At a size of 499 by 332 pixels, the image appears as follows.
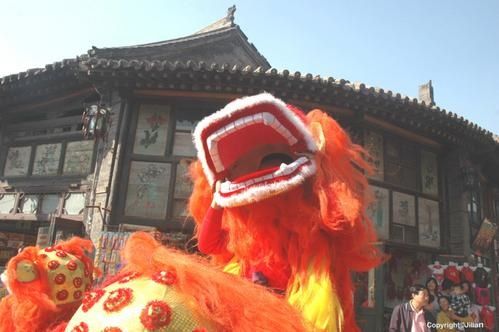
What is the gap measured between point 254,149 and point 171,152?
240 inches

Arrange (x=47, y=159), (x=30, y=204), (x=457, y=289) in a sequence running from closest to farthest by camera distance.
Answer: (x=457, y=289)
(x=30, y=204)
(x=47, y=159)

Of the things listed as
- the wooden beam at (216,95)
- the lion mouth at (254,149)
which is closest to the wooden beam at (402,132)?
the wooden beam at (216,95)

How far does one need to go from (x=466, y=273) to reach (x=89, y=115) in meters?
7.21

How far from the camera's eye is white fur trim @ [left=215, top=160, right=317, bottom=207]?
1634mm

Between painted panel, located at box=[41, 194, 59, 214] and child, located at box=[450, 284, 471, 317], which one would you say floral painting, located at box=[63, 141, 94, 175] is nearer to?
painted panel, located at box=[41, 194, 59, 214]

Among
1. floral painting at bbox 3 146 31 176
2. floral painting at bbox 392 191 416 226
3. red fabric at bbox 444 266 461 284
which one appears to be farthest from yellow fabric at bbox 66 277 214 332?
floral painting at bbox 3 146 31 176

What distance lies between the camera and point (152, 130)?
315 inches

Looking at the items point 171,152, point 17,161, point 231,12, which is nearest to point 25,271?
point 171,152

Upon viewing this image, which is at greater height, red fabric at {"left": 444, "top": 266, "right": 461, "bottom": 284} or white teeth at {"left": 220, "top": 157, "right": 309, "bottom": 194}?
white teeth at {"left": 220, "top": 157, "right": 309, "bottom": 194}

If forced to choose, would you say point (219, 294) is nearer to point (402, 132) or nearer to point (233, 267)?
point (233, 267)

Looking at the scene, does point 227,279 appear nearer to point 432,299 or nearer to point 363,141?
point 432,299

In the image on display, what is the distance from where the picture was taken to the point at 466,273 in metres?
7.45

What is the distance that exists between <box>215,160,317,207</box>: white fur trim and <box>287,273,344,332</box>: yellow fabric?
331 millimetres

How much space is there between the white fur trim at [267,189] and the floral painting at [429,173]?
26.8ft
